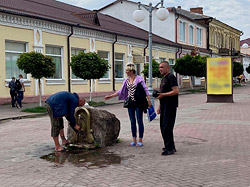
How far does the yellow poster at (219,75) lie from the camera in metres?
20.6

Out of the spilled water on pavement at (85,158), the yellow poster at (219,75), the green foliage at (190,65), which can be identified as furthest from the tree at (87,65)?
the green foliage at (190,65)

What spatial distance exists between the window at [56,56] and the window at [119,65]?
23.1 ft

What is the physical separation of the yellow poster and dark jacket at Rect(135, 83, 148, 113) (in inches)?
548

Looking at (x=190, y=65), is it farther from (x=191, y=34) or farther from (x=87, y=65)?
(x=87, y=65)

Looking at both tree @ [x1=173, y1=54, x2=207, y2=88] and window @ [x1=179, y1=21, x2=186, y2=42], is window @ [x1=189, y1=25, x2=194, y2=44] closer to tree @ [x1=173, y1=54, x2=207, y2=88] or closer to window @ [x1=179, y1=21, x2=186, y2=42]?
window @ [x1=179, y1=21, x2=186, y2=42]

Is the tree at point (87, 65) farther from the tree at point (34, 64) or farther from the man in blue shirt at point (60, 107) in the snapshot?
the man in blue shirt at point (60, 107)

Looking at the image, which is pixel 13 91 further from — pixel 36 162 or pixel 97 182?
→ pixel 97 182

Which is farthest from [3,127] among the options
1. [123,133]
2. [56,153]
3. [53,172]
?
[53,172]

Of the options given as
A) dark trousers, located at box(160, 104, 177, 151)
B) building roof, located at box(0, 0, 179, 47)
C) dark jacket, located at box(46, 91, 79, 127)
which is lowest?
dark trousers, located at box(160, 104, 177, 151)

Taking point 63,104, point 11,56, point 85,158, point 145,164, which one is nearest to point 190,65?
point 11,56

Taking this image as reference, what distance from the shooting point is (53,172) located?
19.0ft

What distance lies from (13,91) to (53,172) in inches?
514

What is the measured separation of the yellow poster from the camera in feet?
67.6

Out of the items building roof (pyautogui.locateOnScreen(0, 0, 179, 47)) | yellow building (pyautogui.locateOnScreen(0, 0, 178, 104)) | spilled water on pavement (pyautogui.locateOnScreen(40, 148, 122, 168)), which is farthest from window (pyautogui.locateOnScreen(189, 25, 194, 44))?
spilled water on pavement (pyautogui.locateOnScreen(40, 148, 122, 168))
